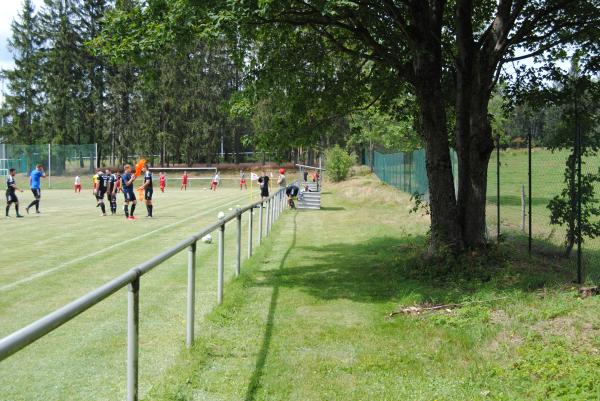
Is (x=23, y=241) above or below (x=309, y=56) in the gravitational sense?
below

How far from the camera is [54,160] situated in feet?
172

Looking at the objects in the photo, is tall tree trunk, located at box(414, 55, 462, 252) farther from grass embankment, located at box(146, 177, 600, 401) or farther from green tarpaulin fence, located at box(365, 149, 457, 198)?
green tarpaulin fence, located at box(365, 149, 457, 198)

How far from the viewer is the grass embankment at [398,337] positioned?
4789 mm

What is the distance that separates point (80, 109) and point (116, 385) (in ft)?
232

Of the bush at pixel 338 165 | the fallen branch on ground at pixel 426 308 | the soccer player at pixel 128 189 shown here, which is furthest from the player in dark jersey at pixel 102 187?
the bush at pixel 338 165

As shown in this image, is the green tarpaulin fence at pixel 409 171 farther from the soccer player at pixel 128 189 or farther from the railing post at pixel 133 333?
the railing post at pixel 133 333

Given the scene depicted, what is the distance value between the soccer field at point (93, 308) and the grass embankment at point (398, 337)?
525 millimetres

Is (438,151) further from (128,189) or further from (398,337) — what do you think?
(128,189)

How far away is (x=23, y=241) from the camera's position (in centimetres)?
1483

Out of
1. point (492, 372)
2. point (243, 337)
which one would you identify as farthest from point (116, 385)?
point (492, 372)

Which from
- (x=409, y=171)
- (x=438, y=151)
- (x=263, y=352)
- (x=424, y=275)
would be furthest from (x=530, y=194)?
(x=409, y=171)

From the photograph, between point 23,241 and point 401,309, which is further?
point 23,241

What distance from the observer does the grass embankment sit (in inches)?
189

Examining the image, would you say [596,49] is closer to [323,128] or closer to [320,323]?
[323,128]
